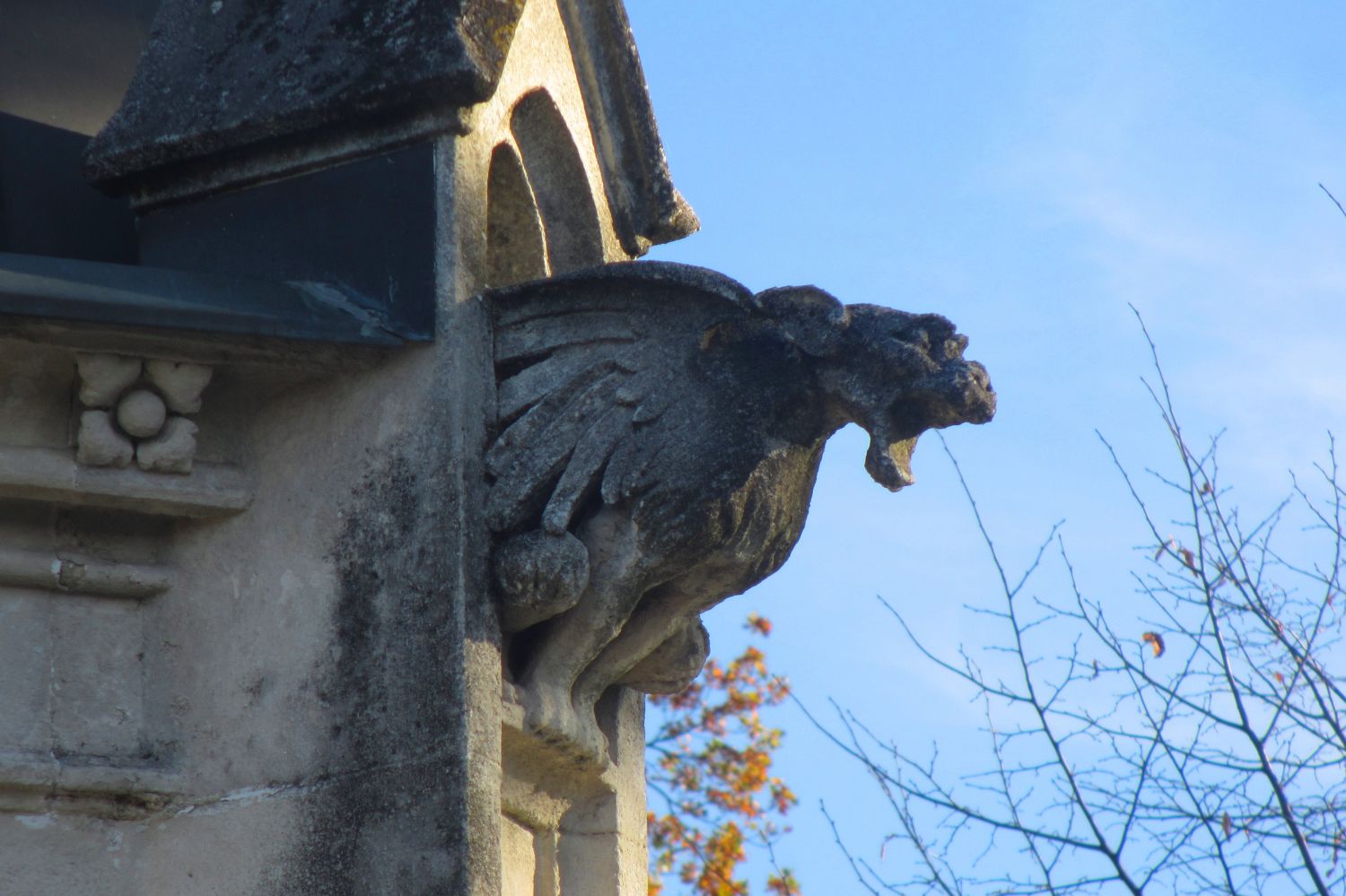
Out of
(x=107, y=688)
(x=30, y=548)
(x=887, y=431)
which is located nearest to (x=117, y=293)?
(x=30, y=548)

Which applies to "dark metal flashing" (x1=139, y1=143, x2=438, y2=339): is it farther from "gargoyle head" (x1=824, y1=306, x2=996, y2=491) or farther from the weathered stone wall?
"gargoyle head" (x1=824, y1=306, x2=996, y2=491)

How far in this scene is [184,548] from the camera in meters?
3.86

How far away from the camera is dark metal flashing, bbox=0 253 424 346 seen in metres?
3.56

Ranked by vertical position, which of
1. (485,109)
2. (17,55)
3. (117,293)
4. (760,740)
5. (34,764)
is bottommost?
(34,764)

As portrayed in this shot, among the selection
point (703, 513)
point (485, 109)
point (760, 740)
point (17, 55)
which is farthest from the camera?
point (760, 740)

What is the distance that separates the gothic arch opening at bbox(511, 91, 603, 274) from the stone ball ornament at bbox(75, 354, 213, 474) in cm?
107

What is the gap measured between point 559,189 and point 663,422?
1.01 meters

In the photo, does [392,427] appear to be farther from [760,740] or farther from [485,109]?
[760,740]

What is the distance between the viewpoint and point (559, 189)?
4.63 m

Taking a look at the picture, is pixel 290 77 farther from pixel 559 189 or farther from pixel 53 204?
pixel 559 189

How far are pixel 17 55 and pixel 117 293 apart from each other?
1035 millimetres

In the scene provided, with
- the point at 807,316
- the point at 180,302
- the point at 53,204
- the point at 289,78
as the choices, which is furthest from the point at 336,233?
the point at 807,316

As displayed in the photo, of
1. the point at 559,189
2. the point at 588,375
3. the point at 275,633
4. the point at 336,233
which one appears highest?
the point at 559,189

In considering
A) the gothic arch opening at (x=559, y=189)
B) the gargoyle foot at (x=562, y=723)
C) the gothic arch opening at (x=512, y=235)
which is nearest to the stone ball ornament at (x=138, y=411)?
the gargoyle foot at (x=562, y=723)
